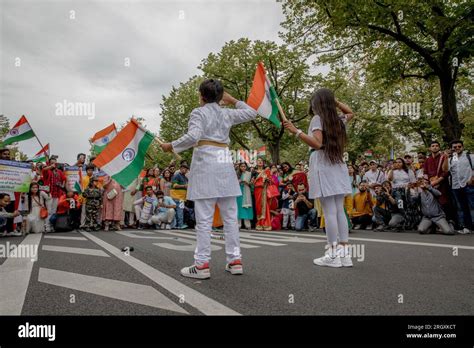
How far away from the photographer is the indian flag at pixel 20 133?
35.9ft

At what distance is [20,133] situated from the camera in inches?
440

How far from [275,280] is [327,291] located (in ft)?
2.11

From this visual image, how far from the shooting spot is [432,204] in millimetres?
9484

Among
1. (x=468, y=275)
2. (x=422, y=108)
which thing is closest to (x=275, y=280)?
(x=468, y=275)

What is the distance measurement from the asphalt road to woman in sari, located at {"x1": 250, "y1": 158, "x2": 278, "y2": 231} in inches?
254

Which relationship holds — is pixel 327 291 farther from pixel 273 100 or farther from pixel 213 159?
pixel 273 100

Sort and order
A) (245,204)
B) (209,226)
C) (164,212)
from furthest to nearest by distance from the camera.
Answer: (164,212) < (245,204) < (209,226)

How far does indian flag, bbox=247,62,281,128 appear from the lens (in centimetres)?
535

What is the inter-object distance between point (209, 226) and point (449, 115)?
46.1 feet

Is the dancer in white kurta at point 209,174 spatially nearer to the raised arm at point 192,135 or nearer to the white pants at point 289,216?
the raised arm at point 192,135

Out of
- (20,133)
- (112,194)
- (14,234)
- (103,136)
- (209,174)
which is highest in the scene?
(20,133)

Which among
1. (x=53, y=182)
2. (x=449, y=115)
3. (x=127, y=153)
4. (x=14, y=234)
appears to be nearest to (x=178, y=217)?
(x=53, y=182)

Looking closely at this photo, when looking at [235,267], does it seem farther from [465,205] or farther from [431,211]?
[465,205]

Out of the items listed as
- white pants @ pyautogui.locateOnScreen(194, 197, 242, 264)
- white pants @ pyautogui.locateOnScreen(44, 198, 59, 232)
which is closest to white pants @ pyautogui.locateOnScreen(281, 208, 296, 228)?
white pants @ pyautogui.locateOnScreen(44, 198, 59, 232)
